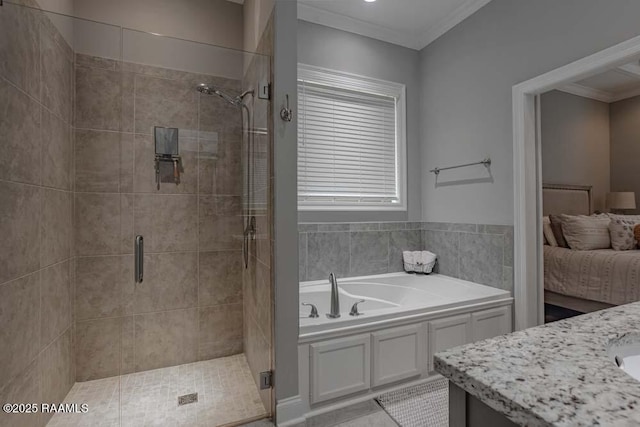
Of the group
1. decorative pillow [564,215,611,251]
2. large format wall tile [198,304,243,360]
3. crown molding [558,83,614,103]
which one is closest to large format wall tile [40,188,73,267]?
large format wall tile [198,304,243,360]

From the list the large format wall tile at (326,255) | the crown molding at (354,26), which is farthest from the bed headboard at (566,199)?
the large format wall tile at (326,255)

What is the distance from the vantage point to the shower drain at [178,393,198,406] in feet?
6.45

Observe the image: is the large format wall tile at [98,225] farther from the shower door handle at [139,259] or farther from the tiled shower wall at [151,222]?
the shower door handle at [139,259]

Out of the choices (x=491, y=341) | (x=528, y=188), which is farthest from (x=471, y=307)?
(x=491, y=341)

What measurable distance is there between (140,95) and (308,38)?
4.95ft

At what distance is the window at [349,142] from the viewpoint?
288cm

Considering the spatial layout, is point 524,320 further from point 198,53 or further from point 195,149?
point 198,53

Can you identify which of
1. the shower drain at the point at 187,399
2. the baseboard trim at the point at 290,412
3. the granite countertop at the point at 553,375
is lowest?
the shower drain at the point at 187,399

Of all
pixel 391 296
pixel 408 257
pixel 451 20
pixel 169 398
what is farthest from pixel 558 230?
pixel 169 398

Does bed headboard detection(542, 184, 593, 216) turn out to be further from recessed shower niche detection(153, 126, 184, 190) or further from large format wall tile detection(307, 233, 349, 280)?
recessed shower niche detection(153, 126, 184, 190)

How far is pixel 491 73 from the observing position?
2.63m

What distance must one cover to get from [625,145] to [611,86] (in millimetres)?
884

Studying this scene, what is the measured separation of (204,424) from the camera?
1.78 m

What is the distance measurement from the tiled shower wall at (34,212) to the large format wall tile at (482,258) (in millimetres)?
3056
